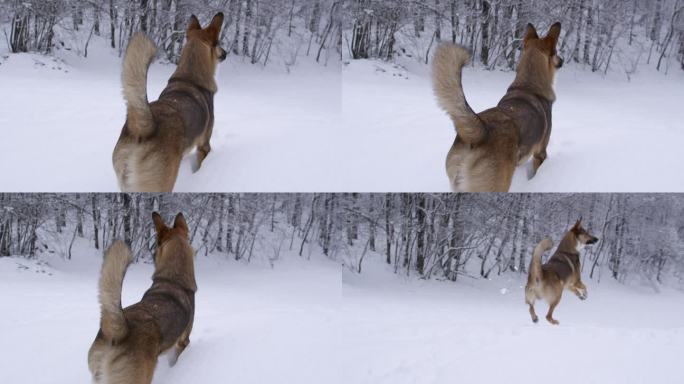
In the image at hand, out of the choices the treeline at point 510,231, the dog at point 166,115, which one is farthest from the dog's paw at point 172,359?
the treeline at point 510,231

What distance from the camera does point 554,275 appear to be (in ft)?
11.8

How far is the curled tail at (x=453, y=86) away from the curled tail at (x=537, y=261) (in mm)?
851

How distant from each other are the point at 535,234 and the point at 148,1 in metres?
3.51

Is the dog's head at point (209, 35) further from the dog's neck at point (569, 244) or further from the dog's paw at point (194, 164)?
the dog's neck at point (569, 244)

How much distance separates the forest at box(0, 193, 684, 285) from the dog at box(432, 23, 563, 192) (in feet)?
1.93

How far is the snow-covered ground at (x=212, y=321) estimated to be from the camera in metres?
3.72

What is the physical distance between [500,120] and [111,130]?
9.09 ft

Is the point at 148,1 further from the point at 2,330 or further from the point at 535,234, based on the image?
the point at 535,234

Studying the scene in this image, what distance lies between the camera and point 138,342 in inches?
122

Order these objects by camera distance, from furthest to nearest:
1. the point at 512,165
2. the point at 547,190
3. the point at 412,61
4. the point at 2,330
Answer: the point at 412,61 → the point at 2,330 → the point at 547,190 → the point at 512,165

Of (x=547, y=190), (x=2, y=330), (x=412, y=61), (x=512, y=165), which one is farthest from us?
(x=412, y=61)

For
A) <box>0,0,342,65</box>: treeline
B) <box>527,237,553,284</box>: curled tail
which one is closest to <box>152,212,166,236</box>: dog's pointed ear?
<box>0,0,342,65</box>: treeline

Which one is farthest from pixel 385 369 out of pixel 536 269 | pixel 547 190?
pixel 547 190

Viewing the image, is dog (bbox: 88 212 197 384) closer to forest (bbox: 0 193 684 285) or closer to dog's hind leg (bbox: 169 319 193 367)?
dog's hind leg (bbox: 169 319 193 367)
